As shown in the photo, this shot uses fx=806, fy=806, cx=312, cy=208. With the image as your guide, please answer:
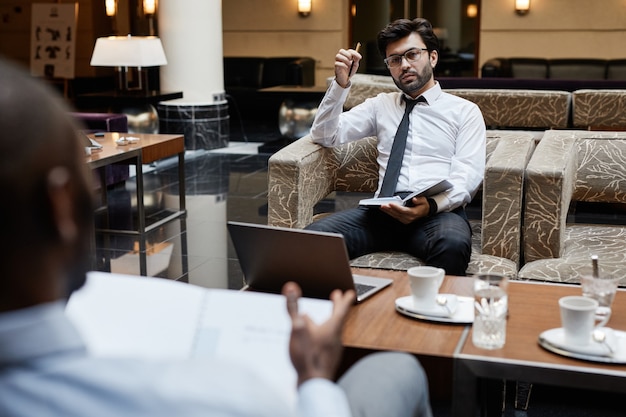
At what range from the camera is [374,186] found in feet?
12.6

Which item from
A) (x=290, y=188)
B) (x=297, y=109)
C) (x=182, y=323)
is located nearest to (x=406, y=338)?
(x=182, y=323)

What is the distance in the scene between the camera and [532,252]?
3162 millimetres

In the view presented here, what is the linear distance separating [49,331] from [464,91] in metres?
5.24

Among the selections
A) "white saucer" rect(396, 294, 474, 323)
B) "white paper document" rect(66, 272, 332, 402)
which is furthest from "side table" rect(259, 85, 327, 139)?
"white paper document" rect(66, 272, 332, 402)

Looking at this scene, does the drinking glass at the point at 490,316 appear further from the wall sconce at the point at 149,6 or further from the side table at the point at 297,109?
the wall sconce at the point at 149,6

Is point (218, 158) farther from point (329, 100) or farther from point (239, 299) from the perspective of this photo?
point (239, 299)

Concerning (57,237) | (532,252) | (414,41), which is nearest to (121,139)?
(414,41)

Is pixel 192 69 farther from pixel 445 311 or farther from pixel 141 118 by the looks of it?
pixel 445 311

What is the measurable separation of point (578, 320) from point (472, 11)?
12.4 metres

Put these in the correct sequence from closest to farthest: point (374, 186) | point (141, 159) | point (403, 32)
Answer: point (403, 32) < point (374, 186) < point (141, 159)

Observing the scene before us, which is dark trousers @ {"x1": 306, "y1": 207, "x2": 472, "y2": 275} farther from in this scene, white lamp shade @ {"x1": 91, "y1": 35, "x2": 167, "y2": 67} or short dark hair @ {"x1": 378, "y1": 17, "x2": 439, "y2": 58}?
white lamp shade @ {"x1": 91, "y1": 35, "x2": 167, "y2": 67}

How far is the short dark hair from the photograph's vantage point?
3453 mm

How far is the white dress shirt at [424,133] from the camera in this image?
3.38 metres

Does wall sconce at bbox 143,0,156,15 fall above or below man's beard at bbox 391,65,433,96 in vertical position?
above
